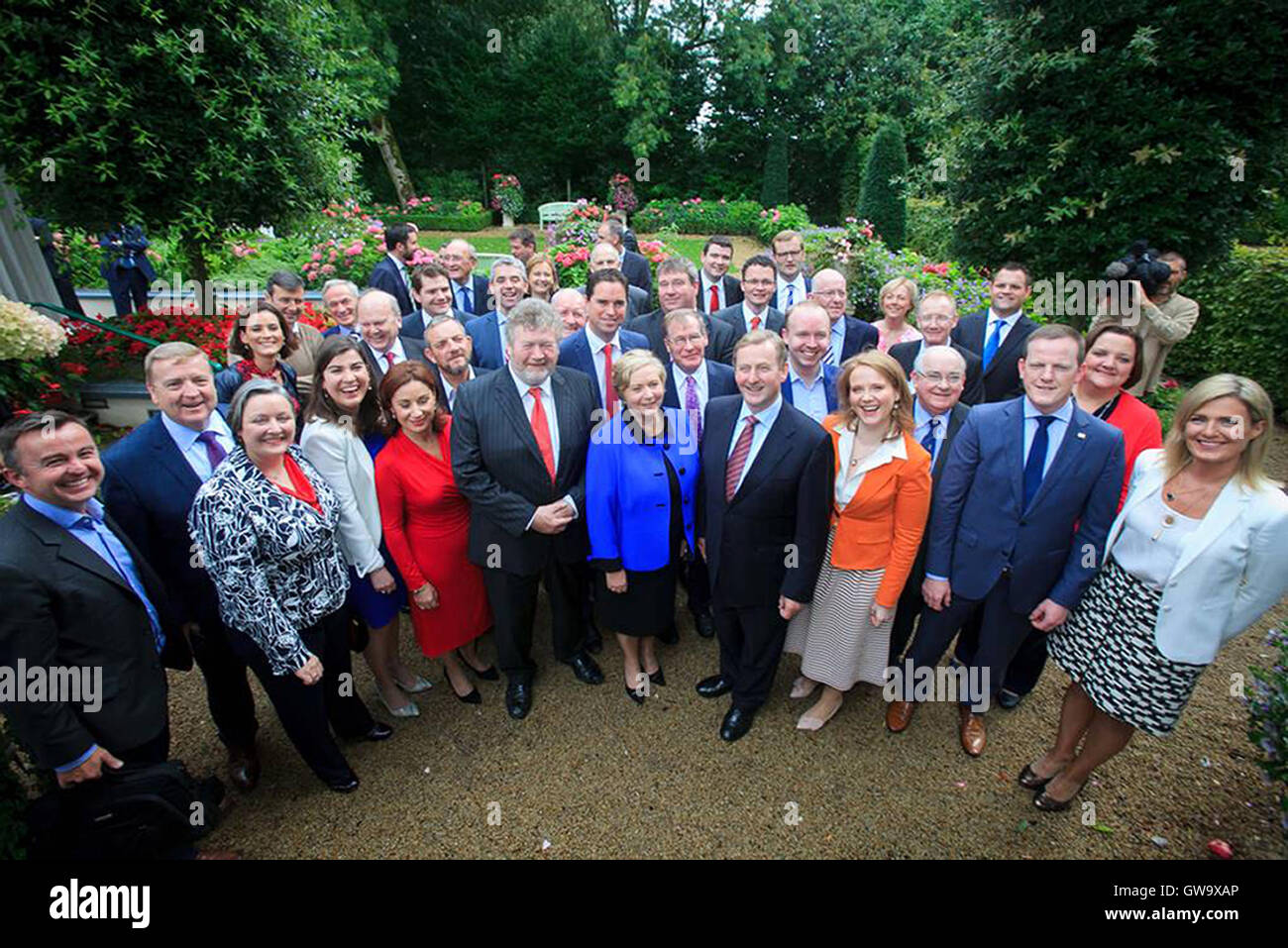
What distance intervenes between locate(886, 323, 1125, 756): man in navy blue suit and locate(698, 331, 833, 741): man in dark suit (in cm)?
76

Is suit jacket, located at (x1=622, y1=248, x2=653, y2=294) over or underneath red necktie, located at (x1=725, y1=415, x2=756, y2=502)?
over

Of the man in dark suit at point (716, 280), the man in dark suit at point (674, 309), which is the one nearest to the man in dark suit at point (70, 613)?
the man in dark suit at point (674, 309)

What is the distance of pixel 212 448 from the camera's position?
3.39m

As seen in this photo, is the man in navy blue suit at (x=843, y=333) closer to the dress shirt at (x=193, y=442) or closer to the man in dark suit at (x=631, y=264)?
the man in dark suit at (x=631, y=264)

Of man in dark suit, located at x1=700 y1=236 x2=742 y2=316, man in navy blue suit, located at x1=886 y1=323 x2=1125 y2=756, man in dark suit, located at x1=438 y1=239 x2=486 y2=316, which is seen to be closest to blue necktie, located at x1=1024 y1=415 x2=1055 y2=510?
man in navy blue suit, located at x1=886 y1=323 x2=1125 y2=756

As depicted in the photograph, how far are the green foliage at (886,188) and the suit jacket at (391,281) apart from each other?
18.1 metres

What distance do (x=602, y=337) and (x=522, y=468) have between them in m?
1.53

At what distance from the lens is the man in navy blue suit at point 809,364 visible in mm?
4141

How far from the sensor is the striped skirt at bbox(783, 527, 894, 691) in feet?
12.1

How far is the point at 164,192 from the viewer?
21.9 ft

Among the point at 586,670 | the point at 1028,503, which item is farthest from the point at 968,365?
the point at 586,670

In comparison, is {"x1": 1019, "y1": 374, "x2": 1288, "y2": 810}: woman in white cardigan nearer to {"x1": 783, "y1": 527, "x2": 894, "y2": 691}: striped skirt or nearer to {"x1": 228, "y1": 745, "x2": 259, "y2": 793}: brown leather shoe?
{"x1": 783, "y1": 527, "x2": 894, "y2": 691}: striped skirt
